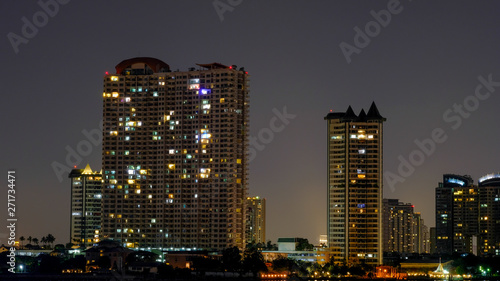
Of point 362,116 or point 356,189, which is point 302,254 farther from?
point 362,116

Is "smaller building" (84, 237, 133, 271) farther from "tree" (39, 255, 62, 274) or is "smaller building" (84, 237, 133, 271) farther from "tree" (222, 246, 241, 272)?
"tree" (222, 246, 241, 272)

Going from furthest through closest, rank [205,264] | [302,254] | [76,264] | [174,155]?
1. [302,254]
2. [174,155]
3. [76,264]
4. [205,264]

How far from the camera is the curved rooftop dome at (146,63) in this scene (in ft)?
552

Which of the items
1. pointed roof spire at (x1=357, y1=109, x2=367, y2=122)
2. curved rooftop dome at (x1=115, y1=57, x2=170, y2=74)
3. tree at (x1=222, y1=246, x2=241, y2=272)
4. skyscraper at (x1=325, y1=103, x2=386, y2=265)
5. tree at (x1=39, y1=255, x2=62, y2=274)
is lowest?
tree at (x1=39, y1=255, x2=62, y2=274)

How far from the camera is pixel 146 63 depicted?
169 m

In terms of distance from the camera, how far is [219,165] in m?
159

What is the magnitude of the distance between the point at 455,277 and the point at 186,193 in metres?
55.7

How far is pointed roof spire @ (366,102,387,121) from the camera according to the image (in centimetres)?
17775

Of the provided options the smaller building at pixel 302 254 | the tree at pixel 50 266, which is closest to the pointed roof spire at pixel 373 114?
the smaller building at pixel 302 254

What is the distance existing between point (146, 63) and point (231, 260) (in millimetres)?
42209

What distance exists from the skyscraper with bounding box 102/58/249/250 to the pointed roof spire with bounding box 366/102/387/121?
28940mm

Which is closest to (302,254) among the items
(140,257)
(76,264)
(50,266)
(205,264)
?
(205,264)

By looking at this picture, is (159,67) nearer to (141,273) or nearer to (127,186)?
(127,186)

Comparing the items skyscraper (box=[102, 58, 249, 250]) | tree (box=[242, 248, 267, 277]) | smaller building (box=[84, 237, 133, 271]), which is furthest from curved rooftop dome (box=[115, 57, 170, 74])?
tree (box=[242, 248, 267, 277])
